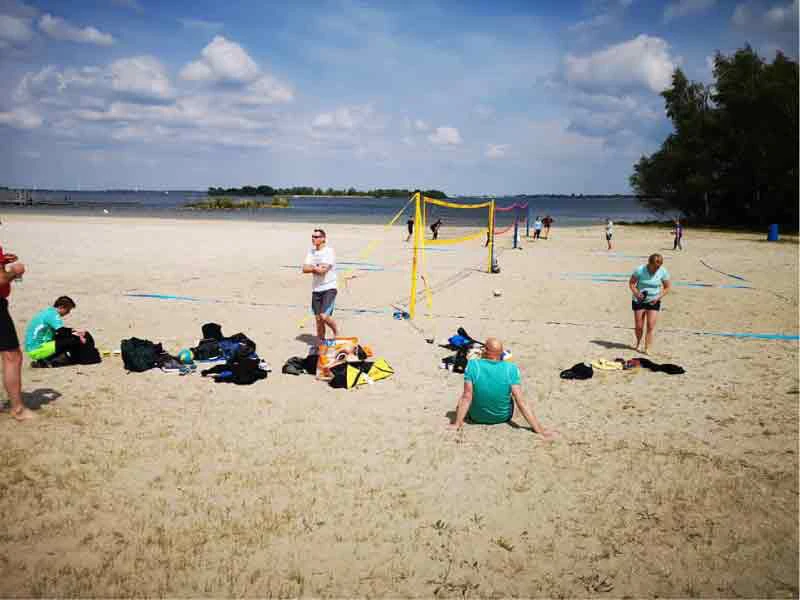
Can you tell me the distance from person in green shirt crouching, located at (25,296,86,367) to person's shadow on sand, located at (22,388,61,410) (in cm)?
82

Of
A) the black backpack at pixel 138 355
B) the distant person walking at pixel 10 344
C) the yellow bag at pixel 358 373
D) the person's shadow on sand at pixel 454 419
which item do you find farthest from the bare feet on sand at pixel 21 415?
the person's shadow on sand at pixel 454 419

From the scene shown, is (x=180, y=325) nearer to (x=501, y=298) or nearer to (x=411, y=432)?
(x=411, y=432)

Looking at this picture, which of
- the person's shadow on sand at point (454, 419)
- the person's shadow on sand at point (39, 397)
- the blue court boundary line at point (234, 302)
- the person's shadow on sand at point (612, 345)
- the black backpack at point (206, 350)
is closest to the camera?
the person's shadow on sand at point (454, 419)

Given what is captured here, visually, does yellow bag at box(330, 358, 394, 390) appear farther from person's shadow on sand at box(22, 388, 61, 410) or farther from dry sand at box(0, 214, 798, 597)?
person's shadow on sand at box(22, 388, 61, 410)

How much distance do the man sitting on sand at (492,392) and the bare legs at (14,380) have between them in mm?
4074

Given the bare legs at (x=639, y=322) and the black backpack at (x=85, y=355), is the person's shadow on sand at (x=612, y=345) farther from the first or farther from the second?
the black backpack at (x=85, y=355)

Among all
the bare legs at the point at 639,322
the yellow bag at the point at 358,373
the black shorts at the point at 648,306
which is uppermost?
the black shorts at the point at 648,306

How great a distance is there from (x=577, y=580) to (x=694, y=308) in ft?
30.4

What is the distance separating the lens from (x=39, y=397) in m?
5.67

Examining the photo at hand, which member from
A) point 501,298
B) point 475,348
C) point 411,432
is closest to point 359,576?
point 411,432

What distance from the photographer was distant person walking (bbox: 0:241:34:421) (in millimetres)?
4582

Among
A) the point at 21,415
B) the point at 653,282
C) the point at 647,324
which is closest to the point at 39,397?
A: the point at 21,415

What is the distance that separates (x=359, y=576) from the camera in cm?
316

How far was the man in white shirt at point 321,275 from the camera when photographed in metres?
7.12
